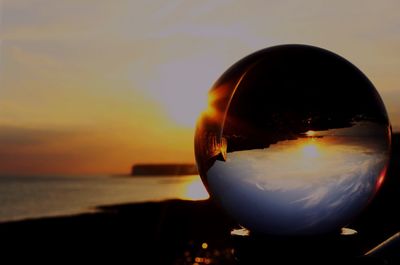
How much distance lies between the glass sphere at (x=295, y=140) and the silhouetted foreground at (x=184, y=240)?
0.15 m

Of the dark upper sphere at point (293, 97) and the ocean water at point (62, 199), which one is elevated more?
the dark upper sphere at point (293, 97)

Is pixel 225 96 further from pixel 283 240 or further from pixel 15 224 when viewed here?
pixel 15 224

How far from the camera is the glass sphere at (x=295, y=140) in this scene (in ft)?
7.42

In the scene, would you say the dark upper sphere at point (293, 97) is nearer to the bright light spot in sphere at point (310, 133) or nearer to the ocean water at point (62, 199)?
the bright light spot in sphere at point (310, 133)

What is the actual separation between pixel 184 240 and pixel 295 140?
102 feet

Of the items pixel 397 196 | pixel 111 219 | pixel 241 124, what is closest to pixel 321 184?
pixel 241 124

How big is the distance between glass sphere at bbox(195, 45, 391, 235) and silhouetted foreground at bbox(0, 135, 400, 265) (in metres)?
0.15

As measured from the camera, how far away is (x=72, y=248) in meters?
35.8

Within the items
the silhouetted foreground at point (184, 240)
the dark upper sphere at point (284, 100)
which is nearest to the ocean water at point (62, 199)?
the silhouetted foreground at point (184, 240)

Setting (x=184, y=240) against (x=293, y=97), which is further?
(x=184, y=240)

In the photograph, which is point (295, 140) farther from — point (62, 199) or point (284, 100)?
point (62, 199)

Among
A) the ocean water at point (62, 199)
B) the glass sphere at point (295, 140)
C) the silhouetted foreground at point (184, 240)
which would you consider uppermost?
the glass sphere at point (295, 140)

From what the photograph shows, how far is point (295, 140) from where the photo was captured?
7.43ft

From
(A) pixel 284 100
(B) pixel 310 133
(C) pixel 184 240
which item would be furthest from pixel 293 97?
(C) pixel 184 240
